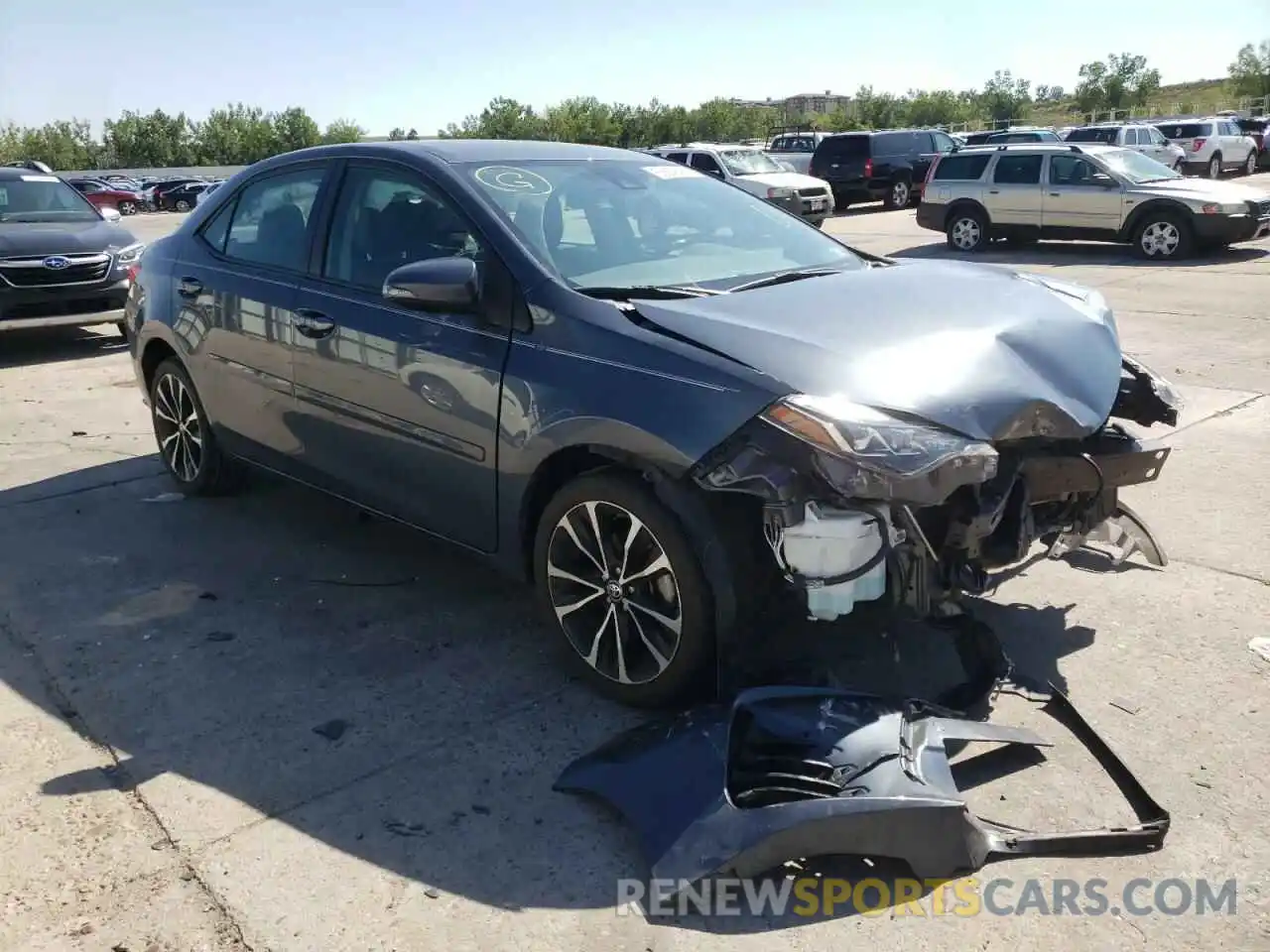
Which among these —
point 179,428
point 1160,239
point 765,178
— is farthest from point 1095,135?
point 179,428

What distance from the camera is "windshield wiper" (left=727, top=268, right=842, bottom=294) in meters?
3.99

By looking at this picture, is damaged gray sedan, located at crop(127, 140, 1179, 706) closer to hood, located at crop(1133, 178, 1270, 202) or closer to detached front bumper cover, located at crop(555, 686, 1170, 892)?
detached front bumper cover, located at crop(555, 686, 1170, 892)

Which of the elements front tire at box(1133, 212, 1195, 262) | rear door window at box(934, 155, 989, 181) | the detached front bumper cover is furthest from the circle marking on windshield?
rear door window at box(934, 155, 989, 181)

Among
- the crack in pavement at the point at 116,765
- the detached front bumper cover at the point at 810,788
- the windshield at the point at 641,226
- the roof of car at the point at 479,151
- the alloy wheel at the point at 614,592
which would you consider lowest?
the crack in pavement at the point at 116,765

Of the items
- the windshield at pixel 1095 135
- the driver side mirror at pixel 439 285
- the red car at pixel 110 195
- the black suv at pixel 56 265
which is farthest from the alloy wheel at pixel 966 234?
the red car at pixel 110 195

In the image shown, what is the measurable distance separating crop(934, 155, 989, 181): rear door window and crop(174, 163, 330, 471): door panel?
579 inches

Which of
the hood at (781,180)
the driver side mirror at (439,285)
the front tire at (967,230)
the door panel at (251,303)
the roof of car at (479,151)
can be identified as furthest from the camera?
the hood at (781,180)

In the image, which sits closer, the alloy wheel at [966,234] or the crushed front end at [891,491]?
the crushed front end at [891,491]

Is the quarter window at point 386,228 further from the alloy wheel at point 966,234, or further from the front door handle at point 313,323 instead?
the alloy wheel at point 966,234

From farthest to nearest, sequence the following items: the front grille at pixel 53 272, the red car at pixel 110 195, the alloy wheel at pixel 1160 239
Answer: the red car at pixel 110 195
the alloy wheel at pixel 1160 239
the front grille at pixel 53 272

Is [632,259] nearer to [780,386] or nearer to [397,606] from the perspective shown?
[780,386]

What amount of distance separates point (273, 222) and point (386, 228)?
2.92ft

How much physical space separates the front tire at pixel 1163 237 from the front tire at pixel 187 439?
1391cm

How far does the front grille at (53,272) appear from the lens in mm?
10234
